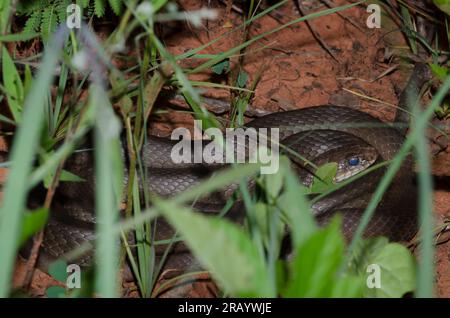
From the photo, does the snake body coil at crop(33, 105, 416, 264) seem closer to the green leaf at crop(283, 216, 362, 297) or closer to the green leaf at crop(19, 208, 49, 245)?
the green leaf at crop(283, 216, 362, 297)

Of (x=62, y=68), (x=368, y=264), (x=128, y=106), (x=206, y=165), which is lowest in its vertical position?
(x=368, y=264)

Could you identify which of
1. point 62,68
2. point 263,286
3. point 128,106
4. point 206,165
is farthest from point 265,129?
point 263,286

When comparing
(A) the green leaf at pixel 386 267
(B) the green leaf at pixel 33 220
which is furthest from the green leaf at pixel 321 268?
(B) the green leaf at pixel 33 220

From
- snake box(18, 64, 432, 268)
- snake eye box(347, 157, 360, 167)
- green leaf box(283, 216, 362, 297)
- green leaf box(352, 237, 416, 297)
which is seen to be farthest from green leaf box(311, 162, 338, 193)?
green leaf box(283, 216, 362, 297)

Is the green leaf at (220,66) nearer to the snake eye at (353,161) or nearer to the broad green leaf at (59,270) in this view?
the snake eye at (353,161)

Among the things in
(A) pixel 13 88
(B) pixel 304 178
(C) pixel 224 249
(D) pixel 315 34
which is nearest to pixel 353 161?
(B) pixel 304 178
